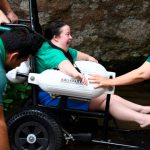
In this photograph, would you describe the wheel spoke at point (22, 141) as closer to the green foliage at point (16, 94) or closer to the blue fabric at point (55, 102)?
the blue fabric at point (55, 102)

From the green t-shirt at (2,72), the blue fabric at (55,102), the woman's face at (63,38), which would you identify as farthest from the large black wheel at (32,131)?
the green t-shirt at (2,72)

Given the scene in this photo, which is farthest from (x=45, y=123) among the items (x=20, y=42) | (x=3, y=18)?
(x=20, y=42)

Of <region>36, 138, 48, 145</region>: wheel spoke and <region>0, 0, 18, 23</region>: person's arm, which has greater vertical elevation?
<region>0, 0, 18, 23</region>: person's arm

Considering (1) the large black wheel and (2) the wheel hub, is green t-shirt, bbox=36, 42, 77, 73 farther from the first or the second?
(2) the wheel hub

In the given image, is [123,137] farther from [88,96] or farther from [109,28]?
[109,28]

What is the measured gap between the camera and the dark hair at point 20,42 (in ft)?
10.3

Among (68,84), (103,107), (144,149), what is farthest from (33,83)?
(144,149)

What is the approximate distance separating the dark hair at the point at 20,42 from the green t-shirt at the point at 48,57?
43.1 inches

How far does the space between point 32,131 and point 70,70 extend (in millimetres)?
537

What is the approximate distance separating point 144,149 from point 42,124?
0.90 metres

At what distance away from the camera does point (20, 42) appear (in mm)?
3193

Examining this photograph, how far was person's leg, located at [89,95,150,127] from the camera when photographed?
14.7 ft

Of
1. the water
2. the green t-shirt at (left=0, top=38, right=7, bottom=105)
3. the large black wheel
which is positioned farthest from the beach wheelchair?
the green t-shirt at (left=0, top=38, right=7, bottom=105)

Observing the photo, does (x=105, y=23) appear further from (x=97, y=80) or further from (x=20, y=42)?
(x=20, y=42)
